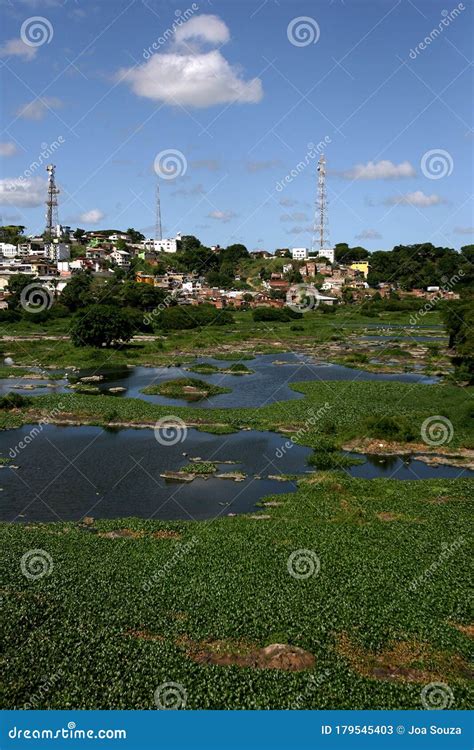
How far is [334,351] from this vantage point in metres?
59.0

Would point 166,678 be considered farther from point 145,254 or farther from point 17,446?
point 145,254

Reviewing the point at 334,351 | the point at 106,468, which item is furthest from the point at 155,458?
the point at 334,351

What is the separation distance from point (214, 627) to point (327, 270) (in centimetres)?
10541

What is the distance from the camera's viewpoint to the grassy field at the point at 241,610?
10891mm
